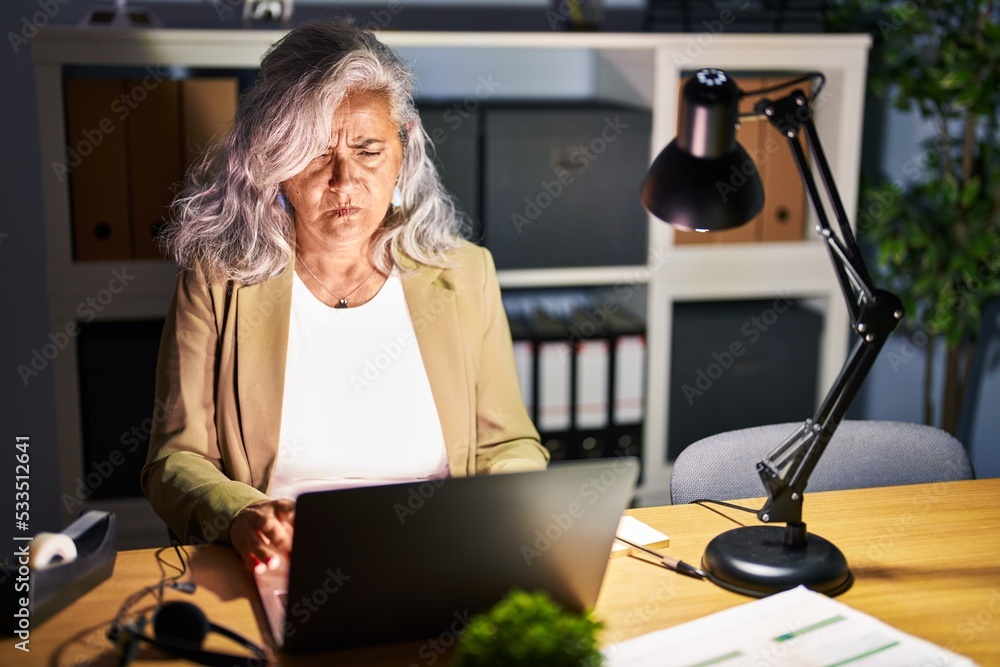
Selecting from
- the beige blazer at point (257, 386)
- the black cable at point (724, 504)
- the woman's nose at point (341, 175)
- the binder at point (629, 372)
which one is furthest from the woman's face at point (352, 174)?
the binder at point (629, 372)

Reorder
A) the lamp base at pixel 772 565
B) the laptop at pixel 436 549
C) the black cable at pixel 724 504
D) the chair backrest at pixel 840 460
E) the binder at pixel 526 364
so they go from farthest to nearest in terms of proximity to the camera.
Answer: the binder at pixel 526 364 → the chair backrest at pixel 840 460 → the black cable at pixel 724 504 → the lamp base at pixel 772 565 → the laptop at pixel 436 549

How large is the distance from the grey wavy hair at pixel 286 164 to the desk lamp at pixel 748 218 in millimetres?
593

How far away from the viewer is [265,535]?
1.22 metres

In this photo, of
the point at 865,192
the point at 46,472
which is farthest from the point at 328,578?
the point at 865,192

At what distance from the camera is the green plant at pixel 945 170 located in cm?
258

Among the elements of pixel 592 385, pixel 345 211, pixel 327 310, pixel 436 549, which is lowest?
pixel 592 385

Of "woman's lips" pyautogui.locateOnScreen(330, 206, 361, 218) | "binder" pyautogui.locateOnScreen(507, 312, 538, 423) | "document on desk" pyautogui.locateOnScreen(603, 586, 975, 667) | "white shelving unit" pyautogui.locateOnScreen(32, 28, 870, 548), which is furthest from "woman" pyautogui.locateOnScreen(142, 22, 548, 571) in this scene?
"binder" pyautogui.locateOnScreen(507, 312, 538, 423)

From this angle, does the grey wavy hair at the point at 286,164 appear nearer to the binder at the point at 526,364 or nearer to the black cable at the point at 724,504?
the black cable at the point at 724,504

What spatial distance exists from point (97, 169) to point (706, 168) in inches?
62.6

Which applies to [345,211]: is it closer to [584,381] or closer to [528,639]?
[528,639]

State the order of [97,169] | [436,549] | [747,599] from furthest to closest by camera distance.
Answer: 1. [97,169]
2. [747,599]
3. [436,549]

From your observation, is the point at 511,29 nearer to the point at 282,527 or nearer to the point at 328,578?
the point at 282,527

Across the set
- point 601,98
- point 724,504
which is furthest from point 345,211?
point 601,98

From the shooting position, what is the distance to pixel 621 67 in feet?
8.66
